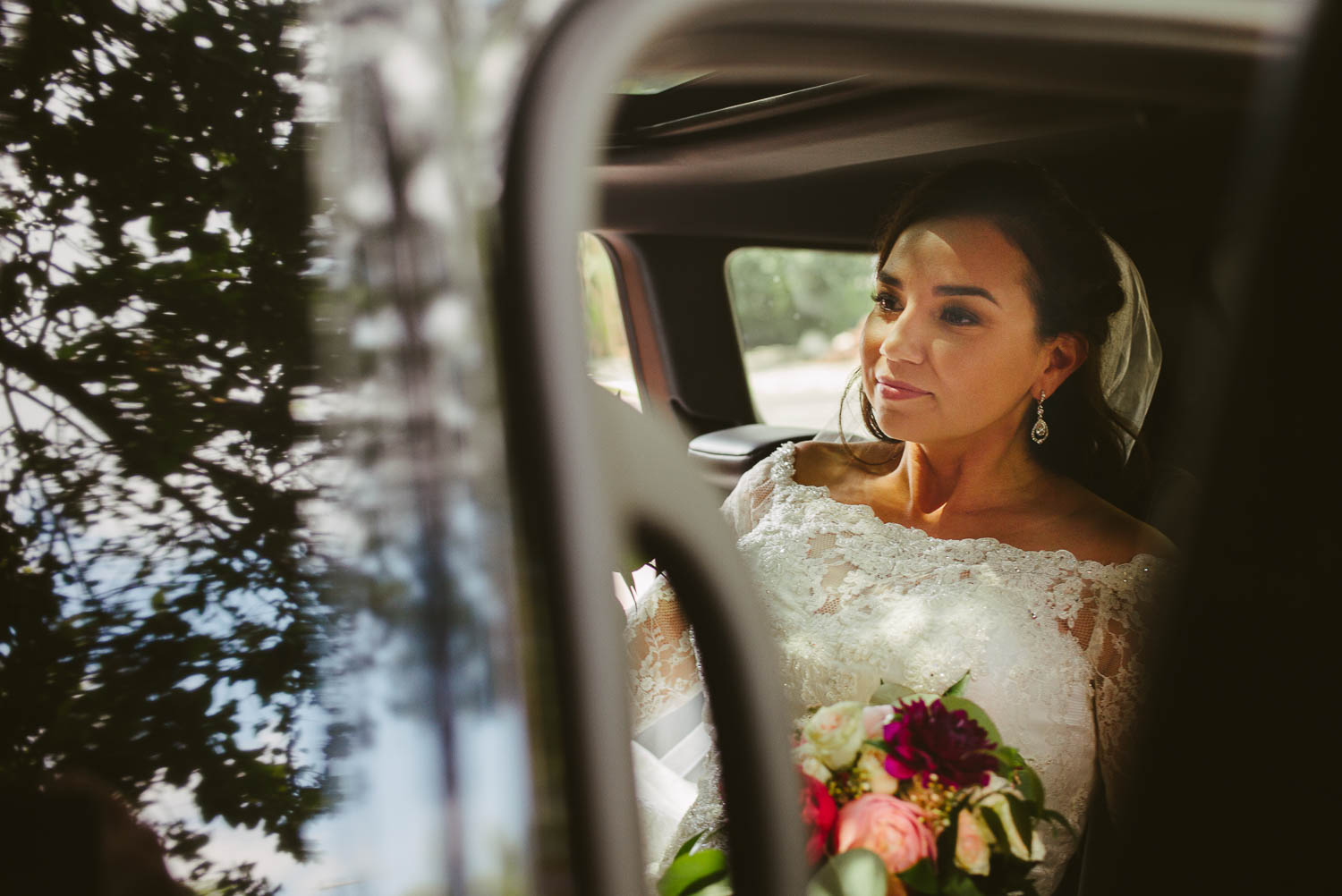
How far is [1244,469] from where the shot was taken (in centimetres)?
90

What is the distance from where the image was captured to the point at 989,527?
7.10 ft

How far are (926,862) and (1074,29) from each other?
1040 millimetres

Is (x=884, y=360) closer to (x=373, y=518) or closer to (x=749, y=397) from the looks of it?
(x=373, y=518)

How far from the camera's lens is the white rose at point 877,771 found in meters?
1.40

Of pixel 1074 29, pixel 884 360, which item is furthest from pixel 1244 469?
pixel 884 360

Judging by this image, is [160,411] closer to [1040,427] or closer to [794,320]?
[1040,427]

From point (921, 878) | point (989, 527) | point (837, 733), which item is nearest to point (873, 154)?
Answer: point (989, 527)

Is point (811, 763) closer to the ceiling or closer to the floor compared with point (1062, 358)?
closer to the floor

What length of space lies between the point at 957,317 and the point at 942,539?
1.67 feet

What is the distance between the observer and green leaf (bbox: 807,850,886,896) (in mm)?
1121

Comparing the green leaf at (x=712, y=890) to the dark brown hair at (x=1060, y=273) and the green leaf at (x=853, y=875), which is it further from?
the dark brown hair at (x=1060, y=273)

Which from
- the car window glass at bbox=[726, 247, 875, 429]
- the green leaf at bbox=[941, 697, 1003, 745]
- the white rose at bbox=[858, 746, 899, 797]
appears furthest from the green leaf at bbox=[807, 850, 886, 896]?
the car window glass at bbox=[726, 247, 875, 429]

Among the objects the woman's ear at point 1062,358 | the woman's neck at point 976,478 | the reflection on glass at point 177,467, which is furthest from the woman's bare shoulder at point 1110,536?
the reflection on glass at point 177,467

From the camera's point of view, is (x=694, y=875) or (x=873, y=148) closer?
(x=694, y=875)
